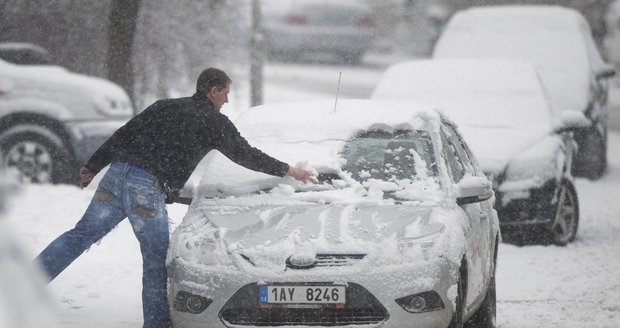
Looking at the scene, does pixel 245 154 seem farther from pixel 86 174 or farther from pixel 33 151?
pixel 33 151

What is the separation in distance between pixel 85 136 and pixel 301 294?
25.4 ft

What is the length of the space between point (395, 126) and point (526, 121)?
16.0 ft

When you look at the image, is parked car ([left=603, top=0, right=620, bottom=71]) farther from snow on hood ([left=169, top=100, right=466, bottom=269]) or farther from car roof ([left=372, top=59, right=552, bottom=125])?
snow on hood ([left=169, top=100, right=466, bottom=269])

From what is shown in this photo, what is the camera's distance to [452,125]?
23.6ft

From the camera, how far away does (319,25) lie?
28203 mm

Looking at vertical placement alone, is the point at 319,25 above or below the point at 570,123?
below

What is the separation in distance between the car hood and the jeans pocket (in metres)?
0.20

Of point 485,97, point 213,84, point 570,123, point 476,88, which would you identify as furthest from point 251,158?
point 476,88

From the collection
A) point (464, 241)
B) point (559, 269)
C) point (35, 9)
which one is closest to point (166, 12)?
point (35, 9)

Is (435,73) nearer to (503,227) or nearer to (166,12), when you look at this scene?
(503,227)

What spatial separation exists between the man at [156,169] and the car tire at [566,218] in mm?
4711

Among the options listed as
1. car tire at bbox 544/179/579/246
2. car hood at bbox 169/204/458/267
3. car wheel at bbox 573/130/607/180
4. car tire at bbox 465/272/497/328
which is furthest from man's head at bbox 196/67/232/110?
car wheel at bbox 573/130/607/180

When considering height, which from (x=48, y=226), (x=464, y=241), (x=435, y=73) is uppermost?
(x=464, y=241)

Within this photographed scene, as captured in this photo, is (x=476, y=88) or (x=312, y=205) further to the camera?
(x=476, y=88)
